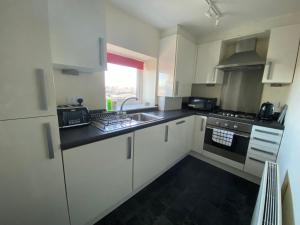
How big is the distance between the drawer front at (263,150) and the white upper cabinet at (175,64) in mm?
1312

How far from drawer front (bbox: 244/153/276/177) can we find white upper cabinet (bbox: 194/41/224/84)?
4.27 feet

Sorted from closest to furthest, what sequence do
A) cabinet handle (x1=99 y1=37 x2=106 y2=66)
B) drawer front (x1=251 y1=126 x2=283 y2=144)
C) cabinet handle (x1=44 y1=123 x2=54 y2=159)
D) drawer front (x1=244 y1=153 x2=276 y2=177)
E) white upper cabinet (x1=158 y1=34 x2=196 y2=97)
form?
1. cabinet handle (x1=44 y1=123 x2=54 y2=159)
2. cabinet handle (x1=99 y1=37 x2=106 y2=66)
3. drawer front (x1=251 y1=126 x2=283 y2=144)
4. drawer front (x1=244 y1=153 x2=276 y2=177)
5. white upper cabinet (x1=158 y1=34 x2=196 y2=97)

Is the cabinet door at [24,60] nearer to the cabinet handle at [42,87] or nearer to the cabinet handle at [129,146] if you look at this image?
the cabinet handle at [42,87]

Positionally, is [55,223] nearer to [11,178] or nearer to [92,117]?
[11,178]

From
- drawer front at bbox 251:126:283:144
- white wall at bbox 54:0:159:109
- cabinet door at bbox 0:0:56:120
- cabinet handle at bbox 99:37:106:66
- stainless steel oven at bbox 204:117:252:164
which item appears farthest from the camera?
stainless steel oven at bbox 204:117:252:164

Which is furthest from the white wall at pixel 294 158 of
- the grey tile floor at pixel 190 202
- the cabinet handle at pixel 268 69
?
the grey tile floor at pixel 190 202

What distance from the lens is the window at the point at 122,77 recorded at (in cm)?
188

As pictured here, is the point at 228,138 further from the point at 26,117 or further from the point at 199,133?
the point at 26,117

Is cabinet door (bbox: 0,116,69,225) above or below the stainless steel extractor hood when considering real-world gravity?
below

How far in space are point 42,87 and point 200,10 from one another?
189 cm

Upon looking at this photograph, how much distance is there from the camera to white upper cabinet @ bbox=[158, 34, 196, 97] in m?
2.09

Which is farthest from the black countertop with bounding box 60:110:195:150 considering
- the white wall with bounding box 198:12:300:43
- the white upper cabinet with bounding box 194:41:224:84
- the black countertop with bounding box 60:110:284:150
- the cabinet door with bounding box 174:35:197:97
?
the white wall with bounding box 198:12:300:43

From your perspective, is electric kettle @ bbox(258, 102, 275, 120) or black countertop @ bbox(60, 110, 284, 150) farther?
electric kettle @ bbox(258, 102, 275, 120)

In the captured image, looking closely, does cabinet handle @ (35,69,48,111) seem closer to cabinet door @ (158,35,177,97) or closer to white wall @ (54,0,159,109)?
white wall @ (54,0,159,109)
